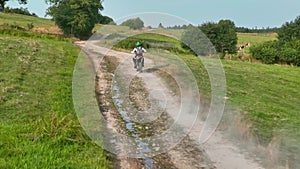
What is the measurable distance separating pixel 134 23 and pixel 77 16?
164 feet

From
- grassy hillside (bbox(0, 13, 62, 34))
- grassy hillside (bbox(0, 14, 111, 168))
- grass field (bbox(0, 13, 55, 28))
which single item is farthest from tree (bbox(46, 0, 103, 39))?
grassy hillside (bbox(0, 14, 111, 168))

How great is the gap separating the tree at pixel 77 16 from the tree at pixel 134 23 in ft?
155

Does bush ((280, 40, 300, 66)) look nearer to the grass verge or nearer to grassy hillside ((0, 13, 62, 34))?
the grass verge

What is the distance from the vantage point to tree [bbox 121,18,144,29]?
14.9 m

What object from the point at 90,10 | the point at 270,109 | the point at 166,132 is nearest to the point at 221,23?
the point at 90,10

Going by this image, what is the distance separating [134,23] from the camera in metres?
15.4

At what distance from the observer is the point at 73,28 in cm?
6272

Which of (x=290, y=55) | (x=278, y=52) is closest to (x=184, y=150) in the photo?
(x=290, y=55)

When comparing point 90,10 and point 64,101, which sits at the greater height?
point 90,10

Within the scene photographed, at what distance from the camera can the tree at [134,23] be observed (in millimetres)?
14850

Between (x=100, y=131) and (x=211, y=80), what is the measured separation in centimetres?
1139

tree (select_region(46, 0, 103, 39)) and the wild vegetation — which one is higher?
tree (select_region(46, 0, 103, 39))

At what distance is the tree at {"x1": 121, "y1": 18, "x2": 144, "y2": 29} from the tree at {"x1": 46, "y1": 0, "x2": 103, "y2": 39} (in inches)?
1855

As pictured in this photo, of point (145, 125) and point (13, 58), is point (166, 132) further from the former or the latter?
point (13, 58)
